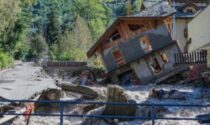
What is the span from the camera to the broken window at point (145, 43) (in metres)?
43.9

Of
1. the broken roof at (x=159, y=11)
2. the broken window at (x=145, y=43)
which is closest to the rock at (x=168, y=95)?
the broken window at (x=145, y=43)

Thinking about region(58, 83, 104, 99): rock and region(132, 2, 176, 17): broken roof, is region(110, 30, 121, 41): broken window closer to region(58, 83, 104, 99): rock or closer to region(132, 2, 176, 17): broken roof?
region(132, 2, 176, 17): broken roof

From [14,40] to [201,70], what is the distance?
3675 cm

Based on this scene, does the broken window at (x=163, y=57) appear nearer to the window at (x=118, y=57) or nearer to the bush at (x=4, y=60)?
the window at (x=118, y=57)

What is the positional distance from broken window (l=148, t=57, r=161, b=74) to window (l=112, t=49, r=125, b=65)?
7.78ft

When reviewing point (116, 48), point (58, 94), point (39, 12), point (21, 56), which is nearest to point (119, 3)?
point (39, 12)

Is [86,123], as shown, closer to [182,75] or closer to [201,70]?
[201,70]

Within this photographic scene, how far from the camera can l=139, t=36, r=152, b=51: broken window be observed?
43.9 metres

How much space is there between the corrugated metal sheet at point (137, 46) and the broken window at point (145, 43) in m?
0.25

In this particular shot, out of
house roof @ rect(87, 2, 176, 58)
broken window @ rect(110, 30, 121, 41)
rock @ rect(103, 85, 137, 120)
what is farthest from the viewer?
broken window @ rect(110, 30, 121, 41)

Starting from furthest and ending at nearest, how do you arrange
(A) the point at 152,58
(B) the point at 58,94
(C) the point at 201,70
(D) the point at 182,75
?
(A) the point at 152,58, (D) the point at 182,75, (C) the point at 201,70, (B) the point at 58,94

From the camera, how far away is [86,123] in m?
18.6

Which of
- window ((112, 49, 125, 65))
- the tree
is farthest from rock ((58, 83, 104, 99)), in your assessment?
the tree

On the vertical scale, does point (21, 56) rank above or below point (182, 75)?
below
